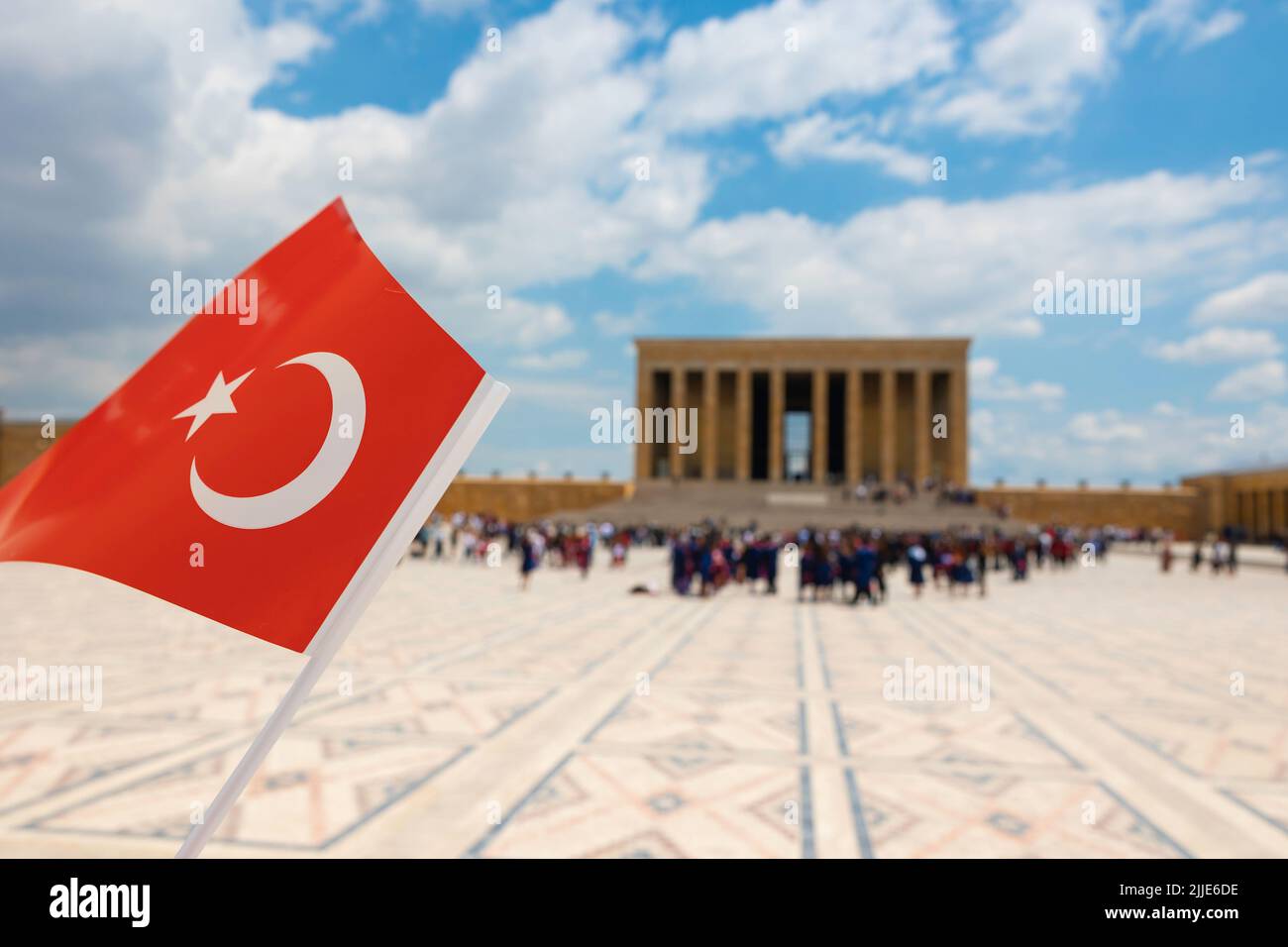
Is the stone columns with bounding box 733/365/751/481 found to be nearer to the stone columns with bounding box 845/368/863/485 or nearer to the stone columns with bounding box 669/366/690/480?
the stone columns with bounding box 669/366/690/480

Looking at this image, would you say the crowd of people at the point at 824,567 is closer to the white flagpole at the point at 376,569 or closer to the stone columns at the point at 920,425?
the white flagpole at the point at 376,569

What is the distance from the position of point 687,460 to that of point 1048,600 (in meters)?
33.4

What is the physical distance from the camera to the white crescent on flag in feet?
5.78

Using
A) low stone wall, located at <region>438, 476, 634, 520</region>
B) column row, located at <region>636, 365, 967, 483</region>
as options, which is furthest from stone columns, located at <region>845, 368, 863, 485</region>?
low stone wall, located at <region>438, 476, 634, 520</region>

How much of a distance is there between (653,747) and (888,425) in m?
42.4

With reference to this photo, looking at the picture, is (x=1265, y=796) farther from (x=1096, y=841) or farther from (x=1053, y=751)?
(x=1096, y=841)

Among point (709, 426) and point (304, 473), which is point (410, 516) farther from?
point (709, 426)

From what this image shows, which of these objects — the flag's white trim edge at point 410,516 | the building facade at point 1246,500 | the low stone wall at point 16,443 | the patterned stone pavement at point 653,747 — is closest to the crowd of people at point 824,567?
the patterned stone pavement at point 653,747

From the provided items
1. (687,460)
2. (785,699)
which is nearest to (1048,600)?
(785,699)

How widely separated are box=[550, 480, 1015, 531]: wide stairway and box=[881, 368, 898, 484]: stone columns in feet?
14.1

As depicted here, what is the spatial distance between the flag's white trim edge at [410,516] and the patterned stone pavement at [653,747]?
186cm

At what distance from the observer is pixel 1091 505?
46.2 metres
